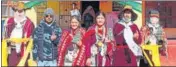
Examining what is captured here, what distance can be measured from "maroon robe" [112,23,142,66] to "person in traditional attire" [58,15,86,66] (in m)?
0.38

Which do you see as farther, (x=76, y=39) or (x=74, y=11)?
(x=74, y=11)

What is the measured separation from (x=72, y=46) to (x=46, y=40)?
31 centimetres

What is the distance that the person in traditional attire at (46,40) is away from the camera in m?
5.35

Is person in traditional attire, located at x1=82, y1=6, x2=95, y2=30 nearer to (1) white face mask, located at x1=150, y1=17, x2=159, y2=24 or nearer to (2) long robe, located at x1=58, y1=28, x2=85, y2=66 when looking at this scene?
(2) long robe, located at x1=58, y1=28, x2=85, y2=66

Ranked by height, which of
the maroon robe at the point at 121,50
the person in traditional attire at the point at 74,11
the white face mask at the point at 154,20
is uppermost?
the person in traditional attire at the point at 74,11

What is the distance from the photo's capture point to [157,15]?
552 cm

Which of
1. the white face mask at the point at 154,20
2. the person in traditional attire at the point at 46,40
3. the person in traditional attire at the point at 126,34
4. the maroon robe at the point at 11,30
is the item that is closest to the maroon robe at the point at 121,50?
the person in traditional attire at the point at 126,34

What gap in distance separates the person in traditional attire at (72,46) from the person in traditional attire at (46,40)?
0.23 feet

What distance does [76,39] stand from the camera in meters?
5.38

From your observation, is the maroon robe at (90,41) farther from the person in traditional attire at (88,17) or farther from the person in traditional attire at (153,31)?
the person in traditional attire at (153,31)

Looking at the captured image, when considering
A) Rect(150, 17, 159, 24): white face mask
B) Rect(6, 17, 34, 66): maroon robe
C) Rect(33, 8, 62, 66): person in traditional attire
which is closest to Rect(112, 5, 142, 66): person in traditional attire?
Rect(150, 17, 159, 24): white face mask

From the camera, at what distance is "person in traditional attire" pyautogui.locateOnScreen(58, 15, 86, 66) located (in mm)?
5375

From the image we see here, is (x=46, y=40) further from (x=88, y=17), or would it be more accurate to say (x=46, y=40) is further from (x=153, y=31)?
(x=153, y=31)

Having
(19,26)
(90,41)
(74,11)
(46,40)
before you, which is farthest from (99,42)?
(19,26)
